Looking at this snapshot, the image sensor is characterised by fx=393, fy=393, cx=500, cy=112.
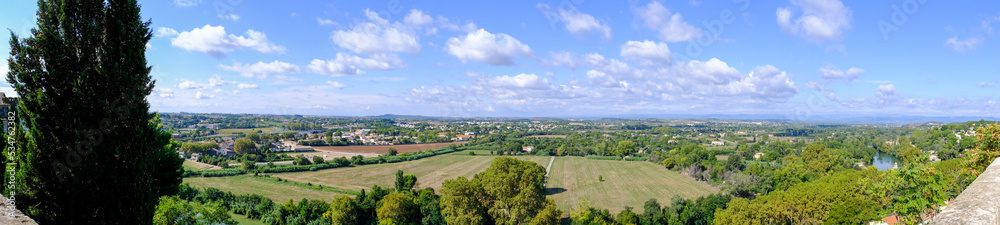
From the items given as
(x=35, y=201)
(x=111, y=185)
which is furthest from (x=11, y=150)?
(x=111, y=185)

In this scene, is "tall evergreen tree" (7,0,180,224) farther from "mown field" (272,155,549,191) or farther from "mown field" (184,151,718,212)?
"mown field" (272,155,549,191)

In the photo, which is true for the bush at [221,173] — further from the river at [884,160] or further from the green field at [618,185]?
the river at [884,160]

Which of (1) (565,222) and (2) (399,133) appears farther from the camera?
(2) (399,133)

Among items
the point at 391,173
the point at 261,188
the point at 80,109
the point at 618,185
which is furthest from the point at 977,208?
the point at 391,173

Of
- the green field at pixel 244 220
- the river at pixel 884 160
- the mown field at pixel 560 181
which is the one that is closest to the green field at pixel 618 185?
the mown field at pixel 560 181

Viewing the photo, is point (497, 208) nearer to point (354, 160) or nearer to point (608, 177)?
point (608, 177)

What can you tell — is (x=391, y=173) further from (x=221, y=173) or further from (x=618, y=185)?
(x=618, y=185)
